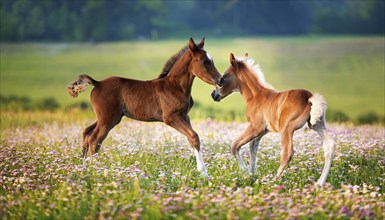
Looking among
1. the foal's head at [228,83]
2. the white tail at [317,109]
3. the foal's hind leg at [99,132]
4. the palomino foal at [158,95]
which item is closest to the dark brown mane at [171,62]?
the palomino foal at [158,95]

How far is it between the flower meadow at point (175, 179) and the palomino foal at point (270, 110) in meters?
0.48

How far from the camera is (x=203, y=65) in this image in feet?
33.7

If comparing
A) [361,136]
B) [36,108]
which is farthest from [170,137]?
[36,108]

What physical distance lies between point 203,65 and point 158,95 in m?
0.93

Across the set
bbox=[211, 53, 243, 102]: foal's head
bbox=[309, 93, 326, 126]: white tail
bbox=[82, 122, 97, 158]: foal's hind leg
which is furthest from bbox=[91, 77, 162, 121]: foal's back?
bbox=[309, 93, 326, 126]: white tail

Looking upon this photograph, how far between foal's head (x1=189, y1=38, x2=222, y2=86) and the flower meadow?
56.1 inches

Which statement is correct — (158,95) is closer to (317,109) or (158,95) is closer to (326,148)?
(317,109)

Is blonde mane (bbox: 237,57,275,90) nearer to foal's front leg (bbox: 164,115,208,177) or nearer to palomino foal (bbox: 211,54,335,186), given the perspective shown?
palomino foal (bbox: 211,54,335,186)

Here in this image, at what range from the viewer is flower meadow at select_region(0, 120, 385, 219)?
26.7 ft

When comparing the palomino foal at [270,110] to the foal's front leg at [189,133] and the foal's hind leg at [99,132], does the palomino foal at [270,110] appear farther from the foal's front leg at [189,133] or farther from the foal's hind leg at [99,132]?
the foal's hind leg at [99,132]

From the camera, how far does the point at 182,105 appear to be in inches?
413

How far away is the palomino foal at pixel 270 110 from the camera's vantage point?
970 cm

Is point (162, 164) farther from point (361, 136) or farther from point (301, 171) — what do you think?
point (361, 136)

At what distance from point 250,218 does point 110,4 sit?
20.1 metres
